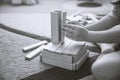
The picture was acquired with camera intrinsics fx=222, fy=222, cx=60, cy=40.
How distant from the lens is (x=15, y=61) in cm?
128

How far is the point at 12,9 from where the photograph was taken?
7.79 feet

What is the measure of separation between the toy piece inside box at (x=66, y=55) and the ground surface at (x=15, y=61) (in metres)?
0.06

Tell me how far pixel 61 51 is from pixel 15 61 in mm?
292

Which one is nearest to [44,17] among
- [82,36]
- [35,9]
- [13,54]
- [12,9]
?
[35,9]

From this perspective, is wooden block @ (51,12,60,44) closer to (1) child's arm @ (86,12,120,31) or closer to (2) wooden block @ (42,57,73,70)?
(2) wooden block @ (42,57,73,70)

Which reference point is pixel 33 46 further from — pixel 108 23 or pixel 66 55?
pixel 108 23

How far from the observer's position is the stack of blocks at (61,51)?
1163mm

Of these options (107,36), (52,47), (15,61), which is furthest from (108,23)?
(15,61)

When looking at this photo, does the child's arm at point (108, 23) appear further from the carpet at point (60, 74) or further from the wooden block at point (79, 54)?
the carpet at point (60, 74)

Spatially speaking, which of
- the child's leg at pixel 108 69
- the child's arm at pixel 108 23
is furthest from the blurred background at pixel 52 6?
the child's leg at pixel 108 69

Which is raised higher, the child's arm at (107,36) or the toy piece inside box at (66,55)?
the child's arm at (107,36)

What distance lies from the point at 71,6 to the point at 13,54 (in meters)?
1.26

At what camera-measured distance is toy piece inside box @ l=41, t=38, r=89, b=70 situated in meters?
1.16

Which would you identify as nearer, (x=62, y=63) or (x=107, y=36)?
(x=107, y=36)
